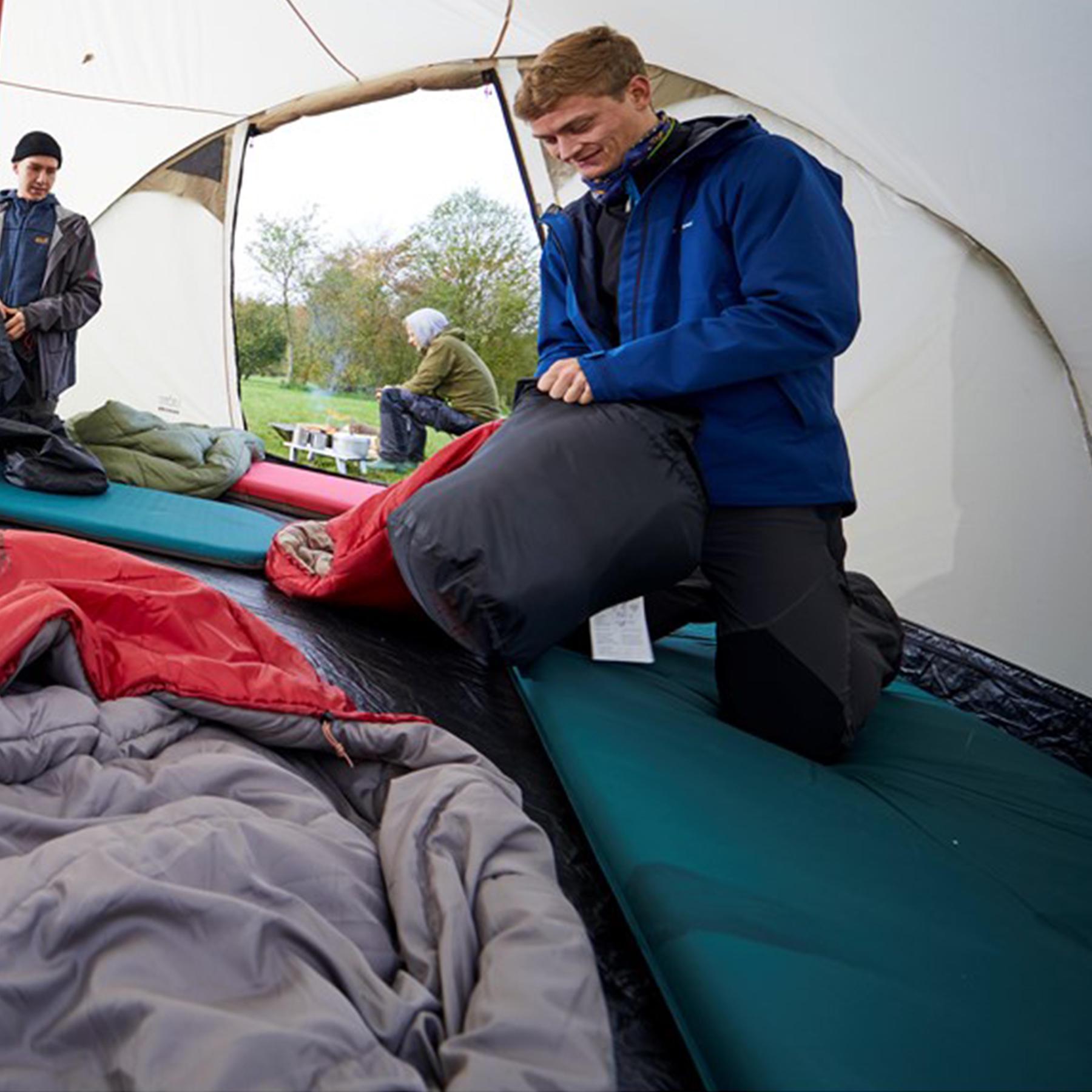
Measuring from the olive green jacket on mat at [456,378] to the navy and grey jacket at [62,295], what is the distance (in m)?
1.42

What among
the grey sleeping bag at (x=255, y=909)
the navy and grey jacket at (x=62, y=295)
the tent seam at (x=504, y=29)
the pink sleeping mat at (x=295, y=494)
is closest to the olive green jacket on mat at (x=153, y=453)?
the pink sleeping mat at (x=295, y=494)

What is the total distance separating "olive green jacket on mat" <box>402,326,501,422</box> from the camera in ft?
12.4

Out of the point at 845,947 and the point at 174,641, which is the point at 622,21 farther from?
the point at 845,947

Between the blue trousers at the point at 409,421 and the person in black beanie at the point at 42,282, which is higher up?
the person in black beanie at the point at 42,282

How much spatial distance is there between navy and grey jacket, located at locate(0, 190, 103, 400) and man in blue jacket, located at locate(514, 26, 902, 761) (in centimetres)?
201

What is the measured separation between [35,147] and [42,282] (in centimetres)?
40

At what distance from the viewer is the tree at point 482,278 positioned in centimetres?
370

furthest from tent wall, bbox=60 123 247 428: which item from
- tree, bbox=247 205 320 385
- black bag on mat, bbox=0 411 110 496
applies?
black bag on mat, bbox=0 411 110 496

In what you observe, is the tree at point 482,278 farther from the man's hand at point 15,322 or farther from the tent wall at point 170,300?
the man's hand at point 15,322

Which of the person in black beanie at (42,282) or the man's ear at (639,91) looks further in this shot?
the person in black beanie at (42,282)

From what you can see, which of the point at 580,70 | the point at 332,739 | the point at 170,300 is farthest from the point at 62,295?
the point at 332,739

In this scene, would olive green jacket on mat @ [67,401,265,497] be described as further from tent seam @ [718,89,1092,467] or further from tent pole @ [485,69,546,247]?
tent seam @ [718,89,1092,467]

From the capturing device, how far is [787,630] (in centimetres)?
129

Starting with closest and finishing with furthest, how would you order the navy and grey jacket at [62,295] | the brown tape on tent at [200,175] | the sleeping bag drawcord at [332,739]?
the sleeping bag drawcord at [332,739]
the navy and grey jacket at [62,295]
the brown tape on tent at [200,175]
